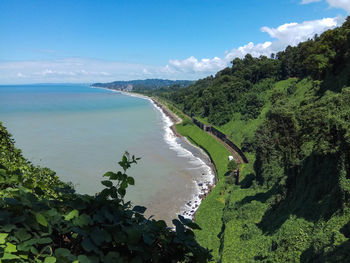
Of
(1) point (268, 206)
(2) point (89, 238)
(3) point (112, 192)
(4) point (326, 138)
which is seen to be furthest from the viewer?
(1) point (268, 206)

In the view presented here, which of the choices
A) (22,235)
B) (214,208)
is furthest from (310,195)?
(22,235)

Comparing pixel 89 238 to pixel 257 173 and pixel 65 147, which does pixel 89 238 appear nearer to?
pixel 257 173

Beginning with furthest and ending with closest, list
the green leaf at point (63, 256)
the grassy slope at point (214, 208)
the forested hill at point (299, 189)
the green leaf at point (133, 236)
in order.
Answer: the grassy slope at point (214, 208) → the forested hill at point (299, 189) → the green leaf at point (133, 236) → the green leaf at point (63, 256)

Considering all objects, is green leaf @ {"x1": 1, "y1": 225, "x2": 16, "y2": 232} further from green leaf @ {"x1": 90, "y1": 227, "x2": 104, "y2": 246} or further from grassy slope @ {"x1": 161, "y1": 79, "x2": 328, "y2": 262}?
grassy slope @ {"x1": 161, "y1": 79, "x2": 328, "y2": 262}

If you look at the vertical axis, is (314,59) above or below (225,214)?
above

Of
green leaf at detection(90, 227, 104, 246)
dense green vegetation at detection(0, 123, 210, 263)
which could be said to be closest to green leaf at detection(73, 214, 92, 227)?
dense green vegetation at detection(0, 123, 210, 263)

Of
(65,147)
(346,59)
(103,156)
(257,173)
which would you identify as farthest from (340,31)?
(65,147)

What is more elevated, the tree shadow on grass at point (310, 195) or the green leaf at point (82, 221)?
the green leaf at point (82, 221)

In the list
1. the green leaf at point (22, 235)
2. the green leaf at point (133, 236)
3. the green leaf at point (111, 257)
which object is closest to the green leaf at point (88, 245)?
the green leaf at point (111, 257)

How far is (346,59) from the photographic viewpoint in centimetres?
2906

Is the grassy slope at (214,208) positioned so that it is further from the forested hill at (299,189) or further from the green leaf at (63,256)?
the green leaf at (63,256)

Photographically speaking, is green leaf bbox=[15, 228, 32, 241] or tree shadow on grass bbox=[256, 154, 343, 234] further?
tree shadow on grass bbox=[256, 154, 343, 234]

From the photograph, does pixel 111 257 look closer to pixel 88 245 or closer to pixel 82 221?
pixel 88 245

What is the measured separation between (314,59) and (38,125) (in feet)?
204
